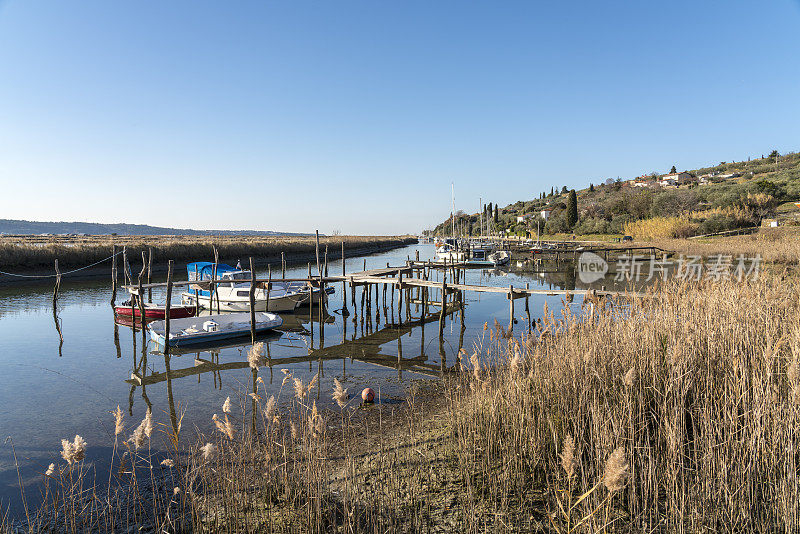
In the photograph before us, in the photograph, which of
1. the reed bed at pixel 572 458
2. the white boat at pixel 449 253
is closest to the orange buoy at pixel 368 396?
the reed bed at pixel 572 458

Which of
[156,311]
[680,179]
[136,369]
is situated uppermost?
[680,179]

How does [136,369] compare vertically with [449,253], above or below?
below

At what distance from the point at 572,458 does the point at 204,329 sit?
13711mm

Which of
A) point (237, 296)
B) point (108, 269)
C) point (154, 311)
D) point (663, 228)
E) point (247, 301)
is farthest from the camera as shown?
point (663, 228)

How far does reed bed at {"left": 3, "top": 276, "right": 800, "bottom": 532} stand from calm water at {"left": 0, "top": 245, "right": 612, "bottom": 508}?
1.66 metres

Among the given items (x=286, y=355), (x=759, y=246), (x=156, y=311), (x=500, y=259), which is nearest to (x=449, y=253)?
(x=500, y=259)

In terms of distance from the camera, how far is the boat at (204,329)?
13672mm

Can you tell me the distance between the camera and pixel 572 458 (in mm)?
2832

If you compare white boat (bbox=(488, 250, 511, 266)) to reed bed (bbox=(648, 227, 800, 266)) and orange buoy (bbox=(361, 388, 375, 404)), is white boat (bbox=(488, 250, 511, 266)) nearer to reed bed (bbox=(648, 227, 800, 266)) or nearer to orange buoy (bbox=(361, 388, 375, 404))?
reed bed (bbox=(648, 227, 800, 266))

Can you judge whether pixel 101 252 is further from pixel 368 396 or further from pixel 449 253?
pixel 368 396

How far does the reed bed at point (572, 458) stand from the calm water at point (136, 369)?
166 cm

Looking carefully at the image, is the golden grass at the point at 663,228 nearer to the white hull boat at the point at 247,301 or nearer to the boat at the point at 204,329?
the white hull boat at the point at 247,301

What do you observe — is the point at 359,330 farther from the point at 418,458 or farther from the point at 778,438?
the point at 778,438

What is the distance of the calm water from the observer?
789 centimetres
